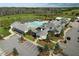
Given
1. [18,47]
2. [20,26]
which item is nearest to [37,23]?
[20,26]

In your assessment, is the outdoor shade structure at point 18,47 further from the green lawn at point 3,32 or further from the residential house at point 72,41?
the residential house at point 72,41

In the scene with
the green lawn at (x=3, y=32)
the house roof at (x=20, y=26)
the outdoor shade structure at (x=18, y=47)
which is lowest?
the outdoor shade structure at (x=18, y=47)

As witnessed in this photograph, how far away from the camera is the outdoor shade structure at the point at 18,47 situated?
9.42 feet

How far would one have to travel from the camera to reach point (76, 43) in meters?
2.86

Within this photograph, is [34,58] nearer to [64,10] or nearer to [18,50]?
[18,50]

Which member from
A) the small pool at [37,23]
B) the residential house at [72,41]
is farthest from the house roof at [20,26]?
the residential house at [72,41]

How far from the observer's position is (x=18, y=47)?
2.88 m

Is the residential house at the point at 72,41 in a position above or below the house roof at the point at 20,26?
below

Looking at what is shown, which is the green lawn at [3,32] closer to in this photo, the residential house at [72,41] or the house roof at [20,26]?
the house roof at [20,26]

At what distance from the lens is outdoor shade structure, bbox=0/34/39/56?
2.87 m

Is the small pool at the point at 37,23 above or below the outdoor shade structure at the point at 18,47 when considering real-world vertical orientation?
above

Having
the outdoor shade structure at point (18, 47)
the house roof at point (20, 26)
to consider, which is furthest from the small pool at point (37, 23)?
the outdoor shade structure at point (18, 47)

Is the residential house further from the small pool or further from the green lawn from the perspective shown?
the green lawn

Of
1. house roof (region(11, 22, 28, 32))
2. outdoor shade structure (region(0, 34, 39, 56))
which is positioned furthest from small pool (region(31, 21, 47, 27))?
outdoor shade structure (region(0, 34, 39, 56))
